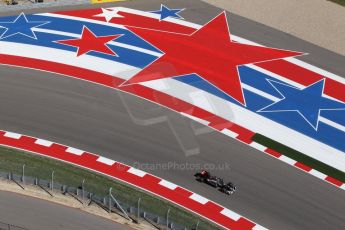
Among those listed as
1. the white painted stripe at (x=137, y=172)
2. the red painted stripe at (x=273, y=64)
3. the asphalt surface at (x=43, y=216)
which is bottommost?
the asphalt surface at (x=43, y=216)

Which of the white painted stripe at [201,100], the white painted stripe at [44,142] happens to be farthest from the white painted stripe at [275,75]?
the white painted stripe at [44,142]

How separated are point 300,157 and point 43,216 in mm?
15593

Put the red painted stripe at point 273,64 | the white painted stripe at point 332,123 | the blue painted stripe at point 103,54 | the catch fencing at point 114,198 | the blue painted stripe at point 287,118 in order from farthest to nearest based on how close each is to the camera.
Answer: the blue painted stripe at point 103,54, the red painted stripe at point 273,64, the white painted stripe at point 332,123, the blue painted stripe at point 287,118, the catch fencing at point 114,198

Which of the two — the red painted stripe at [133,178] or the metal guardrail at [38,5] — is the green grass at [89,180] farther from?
the metal guardrail at [38,5]

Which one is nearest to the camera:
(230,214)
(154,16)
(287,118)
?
(230,214)

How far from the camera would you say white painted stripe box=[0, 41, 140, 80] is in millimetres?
44938

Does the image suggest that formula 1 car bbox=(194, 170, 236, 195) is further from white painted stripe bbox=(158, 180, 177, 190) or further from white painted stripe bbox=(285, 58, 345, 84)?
white painted stripe bbox=(285, 58, 345, 84)

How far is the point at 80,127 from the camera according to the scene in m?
39.9

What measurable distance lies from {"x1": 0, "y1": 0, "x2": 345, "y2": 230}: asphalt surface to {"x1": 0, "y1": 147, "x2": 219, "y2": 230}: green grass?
6.51ft

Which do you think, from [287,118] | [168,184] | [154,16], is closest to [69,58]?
[154,16]

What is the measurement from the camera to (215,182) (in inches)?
1412

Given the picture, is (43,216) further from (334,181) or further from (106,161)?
(334,181)

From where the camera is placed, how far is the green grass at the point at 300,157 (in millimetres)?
37947

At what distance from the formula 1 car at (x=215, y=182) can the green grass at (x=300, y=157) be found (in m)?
4.83
